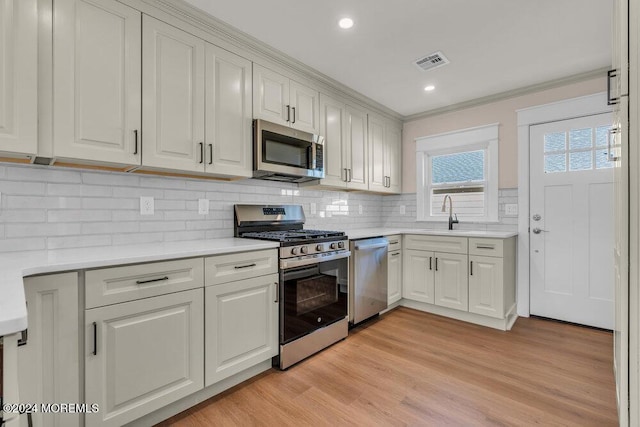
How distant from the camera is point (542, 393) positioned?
191 centimetres

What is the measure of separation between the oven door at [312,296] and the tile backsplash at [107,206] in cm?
75

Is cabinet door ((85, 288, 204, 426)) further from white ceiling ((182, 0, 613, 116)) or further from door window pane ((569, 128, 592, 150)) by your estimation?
door window pane ((569, 128, 592, 150))

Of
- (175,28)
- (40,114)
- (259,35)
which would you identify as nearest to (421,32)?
(259,35)

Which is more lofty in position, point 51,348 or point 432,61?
point 432,61

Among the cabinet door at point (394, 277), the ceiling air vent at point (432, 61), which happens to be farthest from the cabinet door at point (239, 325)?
the ceiling air vent at point (432, 61)

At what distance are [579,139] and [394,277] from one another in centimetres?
227

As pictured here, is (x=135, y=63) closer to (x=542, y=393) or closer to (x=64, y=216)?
(x=64, y=216)

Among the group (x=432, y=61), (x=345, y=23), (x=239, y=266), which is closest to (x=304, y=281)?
(x=239, y=266)

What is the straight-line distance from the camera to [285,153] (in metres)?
2.59

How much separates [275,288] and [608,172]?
3199 mm

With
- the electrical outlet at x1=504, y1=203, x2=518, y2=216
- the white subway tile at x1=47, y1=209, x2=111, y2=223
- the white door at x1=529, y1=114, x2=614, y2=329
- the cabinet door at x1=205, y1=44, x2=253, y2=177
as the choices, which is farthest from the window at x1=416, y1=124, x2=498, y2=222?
the white subway tile at x1=47, y1=209, x2=111, y2=223

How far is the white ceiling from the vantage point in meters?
2.04

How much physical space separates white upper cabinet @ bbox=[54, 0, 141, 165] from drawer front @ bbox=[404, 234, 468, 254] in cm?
276

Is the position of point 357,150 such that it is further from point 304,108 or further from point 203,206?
point 203,206
